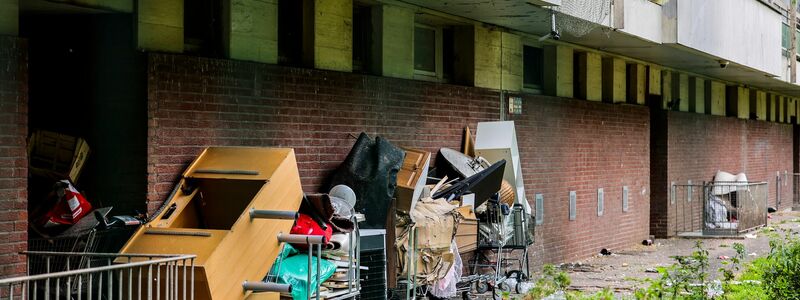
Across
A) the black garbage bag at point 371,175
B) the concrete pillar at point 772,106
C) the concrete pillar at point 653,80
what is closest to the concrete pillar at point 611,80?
the concrete pillar at point 653,80

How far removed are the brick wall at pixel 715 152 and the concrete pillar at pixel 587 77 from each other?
4410 millimetres

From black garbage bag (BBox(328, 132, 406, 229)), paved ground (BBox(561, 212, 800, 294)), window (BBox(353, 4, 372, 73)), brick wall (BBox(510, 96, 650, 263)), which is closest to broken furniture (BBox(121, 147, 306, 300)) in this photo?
black garbage bag (BBox(328, 132, 406, 229))

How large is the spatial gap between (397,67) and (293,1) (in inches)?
76.7

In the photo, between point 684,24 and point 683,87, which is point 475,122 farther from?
point 683,87

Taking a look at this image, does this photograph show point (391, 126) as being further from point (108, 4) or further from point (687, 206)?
point (687, 206)

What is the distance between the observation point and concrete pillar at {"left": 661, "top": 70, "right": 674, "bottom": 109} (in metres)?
22.9

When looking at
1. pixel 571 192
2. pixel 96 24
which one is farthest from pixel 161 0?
pixel 571 192

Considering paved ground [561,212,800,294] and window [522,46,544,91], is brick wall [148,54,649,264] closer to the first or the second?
paved ground [561,212,800,294]

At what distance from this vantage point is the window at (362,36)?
488 inches

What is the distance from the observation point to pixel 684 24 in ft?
59.3

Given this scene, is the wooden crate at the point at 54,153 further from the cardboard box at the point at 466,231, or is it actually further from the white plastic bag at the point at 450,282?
the cardboard box at the point at 466,231

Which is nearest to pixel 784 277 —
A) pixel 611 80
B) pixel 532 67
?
pixel 532 67

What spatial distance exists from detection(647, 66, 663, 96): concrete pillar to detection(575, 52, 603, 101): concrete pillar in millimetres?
3197

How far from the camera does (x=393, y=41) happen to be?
1260cm
